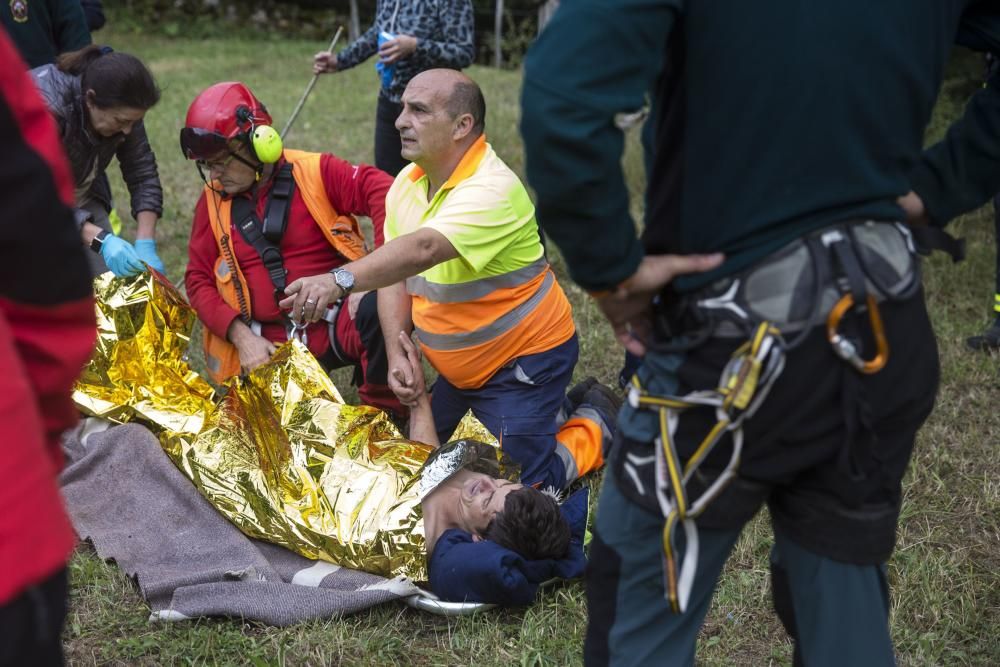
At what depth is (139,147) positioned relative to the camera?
4.71 metres

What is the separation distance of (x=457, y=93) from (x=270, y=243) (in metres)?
1.10

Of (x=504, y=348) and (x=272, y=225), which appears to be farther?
(x=272, y=225)

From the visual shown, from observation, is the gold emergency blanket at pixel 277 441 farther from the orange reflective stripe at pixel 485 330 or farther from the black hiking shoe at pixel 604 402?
the black hiking shoe at pixel 604 402

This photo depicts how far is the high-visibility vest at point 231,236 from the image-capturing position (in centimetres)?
431

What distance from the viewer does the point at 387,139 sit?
18.1 ft

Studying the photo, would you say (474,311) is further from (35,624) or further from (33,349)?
(35,624)

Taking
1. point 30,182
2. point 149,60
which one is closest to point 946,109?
point 30,182

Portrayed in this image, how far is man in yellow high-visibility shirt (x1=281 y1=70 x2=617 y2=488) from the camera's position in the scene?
143 inches

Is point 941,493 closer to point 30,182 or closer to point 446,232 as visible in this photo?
point 446,232

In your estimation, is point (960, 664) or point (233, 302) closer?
point (960, 664)

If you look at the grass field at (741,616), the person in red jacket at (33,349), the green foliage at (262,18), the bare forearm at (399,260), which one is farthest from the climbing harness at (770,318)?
the green foliage at (262,18)

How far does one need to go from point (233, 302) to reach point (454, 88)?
4.59 ft

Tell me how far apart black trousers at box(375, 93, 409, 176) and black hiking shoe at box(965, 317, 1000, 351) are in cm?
298

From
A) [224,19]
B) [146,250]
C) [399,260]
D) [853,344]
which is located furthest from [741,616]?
[224,19]
